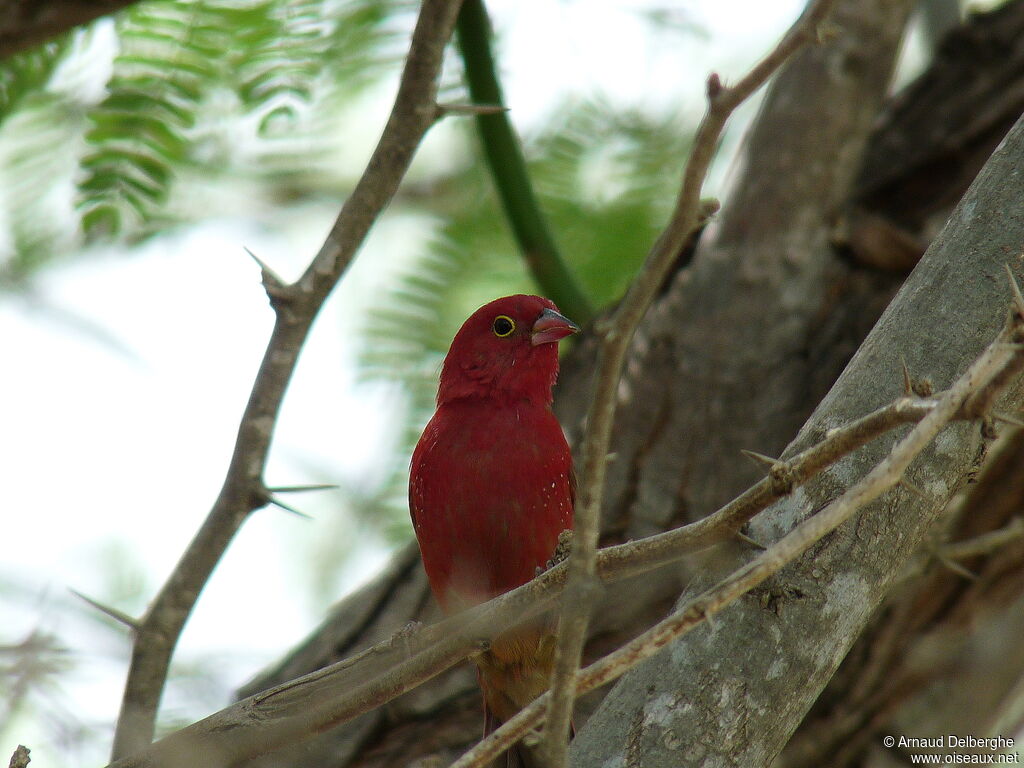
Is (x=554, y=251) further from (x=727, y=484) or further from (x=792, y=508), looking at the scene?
(x=792, y=508)

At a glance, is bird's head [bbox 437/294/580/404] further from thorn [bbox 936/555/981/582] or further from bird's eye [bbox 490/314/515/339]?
thorn [bbox 936/555/981/582]

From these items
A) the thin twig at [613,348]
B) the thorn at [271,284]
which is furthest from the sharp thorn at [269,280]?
the thin twig at [613,348]

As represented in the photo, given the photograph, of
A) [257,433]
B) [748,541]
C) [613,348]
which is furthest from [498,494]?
[613,348]

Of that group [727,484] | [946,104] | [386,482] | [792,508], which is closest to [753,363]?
[727,484]

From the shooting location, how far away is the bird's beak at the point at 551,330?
4691mm

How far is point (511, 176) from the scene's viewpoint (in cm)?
493

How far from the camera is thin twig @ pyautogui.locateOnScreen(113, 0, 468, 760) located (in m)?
3.45

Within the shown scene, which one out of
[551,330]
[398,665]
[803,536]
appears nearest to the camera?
[803,536]

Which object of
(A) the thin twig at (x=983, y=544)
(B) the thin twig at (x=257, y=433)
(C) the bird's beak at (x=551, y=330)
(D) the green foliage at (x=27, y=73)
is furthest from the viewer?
(C) the bird's beak at (x=551, y=330)

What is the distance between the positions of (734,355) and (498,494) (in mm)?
1341

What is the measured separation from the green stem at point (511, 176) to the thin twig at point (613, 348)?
9.19ft

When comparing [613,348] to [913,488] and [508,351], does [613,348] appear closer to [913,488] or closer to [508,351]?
[913,488]

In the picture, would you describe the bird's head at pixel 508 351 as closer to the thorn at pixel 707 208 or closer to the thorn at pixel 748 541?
the thorn at pixel 748 541

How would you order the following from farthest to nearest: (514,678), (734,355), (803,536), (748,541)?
(734,355) < (514,678) < (748,541) < (803,536)
